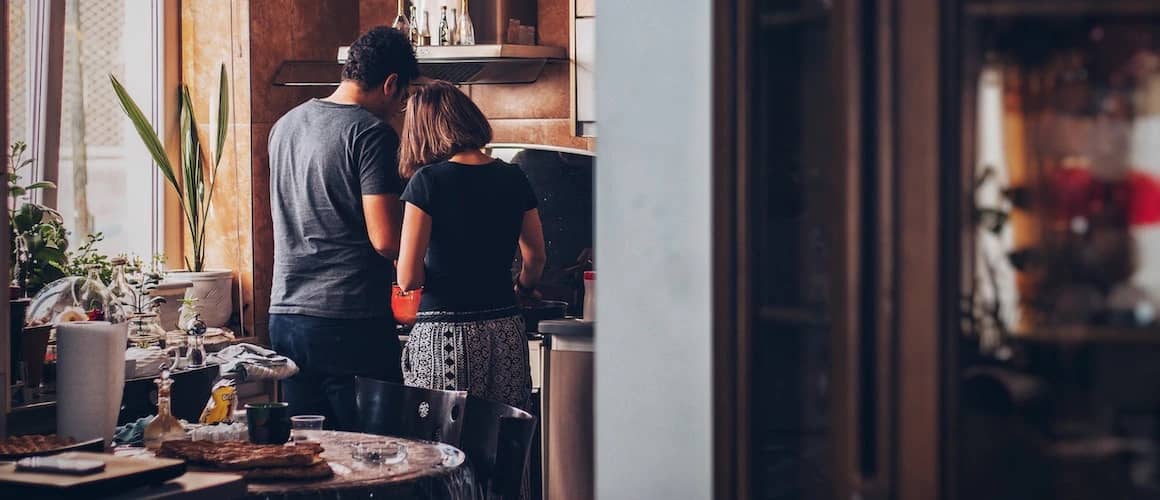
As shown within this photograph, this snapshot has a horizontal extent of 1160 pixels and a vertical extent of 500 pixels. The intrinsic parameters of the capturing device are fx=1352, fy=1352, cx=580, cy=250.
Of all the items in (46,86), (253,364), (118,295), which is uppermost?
(46,86)

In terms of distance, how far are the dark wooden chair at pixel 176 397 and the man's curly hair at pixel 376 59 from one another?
0.92 m

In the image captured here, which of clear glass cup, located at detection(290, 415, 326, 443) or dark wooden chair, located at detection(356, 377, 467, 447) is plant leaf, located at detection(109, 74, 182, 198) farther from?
clear glass cup, located at detection(290, 415, 326, 443)

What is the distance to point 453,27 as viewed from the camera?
4957 mm

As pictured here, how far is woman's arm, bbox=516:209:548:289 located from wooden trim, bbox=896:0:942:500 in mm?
2390

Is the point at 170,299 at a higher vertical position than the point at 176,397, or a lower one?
higher

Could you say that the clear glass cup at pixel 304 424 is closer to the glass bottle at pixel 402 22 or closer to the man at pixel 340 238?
the man at pixel 340 238

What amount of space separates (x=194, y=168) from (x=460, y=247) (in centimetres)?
183

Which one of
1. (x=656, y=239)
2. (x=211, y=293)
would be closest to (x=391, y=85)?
(x=211, y=293)

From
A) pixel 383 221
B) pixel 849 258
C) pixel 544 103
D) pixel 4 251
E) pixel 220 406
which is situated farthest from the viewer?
pixel 544 103

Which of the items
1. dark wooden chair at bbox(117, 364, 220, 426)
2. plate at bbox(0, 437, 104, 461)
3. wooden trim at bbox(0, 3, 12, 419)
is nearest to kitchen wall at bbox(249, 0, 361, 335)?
dark wooden chair at bbox(117, 364, 220, 426)

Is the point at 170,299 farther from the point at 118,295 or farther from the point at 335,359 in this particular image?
the point at 118,295

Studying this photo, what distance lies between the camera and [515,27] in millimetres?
5070

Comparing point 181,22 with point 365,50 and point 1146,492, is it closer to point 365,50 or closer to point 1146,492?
point 365,50

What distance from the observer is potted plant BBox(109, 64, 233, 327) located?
4.73 meters
